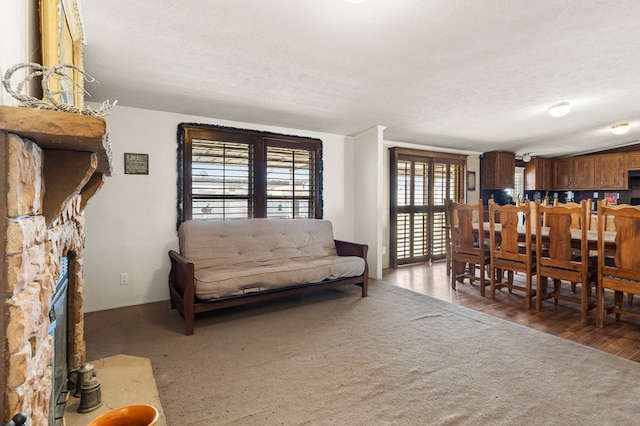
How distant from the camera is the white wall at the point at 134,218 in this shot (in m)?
3.30

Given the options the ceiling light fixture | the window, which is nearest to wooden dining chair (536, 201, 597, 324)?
the window

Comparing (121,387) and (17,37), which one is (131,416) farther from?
(17,37)

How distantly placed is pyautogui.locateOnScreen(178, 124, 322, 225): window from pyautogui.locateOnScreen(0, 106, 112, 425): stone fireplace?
2.68m

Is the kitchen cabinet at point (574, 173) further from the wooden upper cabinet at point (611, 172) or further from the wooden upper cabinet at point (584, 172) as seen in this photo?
the wooden upper cabinet at point (611, 172)

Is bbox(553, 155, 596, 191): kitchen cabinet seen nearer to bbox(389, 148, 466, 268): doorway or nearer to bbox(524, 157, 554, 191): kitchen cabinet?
bbox(524, 157, 554, 191): kitchen cabinet

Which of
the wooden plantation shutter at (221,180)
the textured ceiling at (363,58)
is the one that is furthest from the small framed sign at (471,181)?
the wooden plantation shutter at (221,180)

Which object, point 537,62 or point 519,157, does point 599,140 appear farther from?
point 537,62

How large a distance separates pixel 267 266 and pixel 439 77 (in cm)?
241

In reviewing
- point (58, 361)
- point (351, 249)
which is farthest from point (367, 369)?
point (351, 249)

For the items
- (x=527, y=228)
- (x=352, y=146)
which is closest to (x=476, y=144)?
(x=352, y=146)

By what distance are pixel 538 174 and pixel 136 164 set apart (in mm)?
7685

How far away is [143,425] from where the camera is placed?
1.40 meters

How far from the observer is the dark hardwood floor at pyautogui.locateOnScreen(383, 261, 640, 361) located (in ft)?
8.46

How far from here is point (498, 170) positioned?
21.1ft
